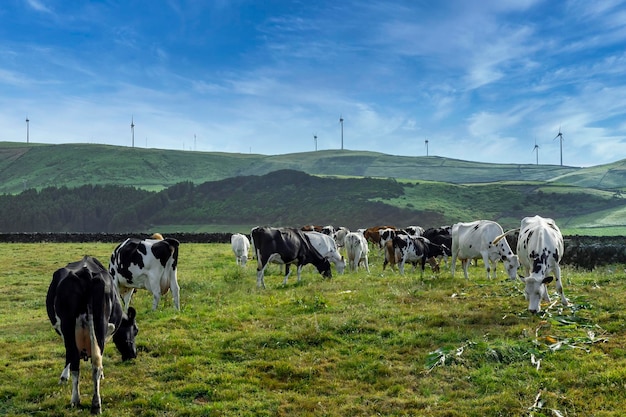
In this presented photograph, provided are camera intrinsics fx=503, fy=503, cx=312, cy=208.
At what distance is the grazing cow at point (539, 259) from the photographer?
12.2 m

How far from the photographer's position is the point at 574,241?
30750 millimetres

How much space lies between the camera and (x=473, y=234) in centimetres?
1978

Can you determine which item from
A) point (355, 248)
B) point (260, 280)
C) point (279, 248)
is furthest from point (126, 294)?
point (355, 248)

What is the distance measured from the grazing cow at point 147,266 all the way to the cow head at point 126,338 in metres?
4.46

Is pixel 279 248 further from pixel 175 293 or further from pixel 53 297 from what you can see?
pixel 53 297

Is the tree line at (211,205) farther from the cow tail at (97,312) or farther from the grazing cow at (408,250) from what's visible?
the cow tail at (97,312)

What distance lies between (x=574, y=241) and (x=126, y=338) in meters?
28.6

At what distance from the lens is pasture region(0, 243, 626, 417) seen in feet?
25.5

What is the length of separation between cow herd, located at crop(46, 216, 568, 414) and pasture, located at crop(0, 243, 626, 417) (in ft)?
2.11

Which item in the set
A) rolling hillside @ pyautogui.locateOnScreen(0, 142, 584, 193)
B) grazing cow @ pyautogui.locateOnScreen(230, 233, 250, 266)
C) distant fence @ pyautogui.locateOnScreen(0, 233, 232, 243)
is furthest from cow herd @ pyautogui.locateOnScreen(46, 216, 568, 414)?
rolling hillside @ pyautogui.locateOnScreen(0, 142, 584, 193)

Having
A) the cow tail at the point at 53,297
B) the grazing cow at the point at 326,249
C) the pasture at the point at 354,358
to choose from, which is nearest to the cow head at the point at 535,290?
the pasture at the point at 354,358

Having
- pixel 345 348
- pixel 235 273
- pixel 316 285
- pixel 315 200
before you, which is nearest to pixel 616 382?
pixel 345 348

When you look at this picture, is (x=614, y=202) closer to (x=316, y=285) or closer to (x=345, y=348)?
(x=316, y=285)

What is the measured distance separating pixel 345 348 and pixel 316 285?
27.2ft
